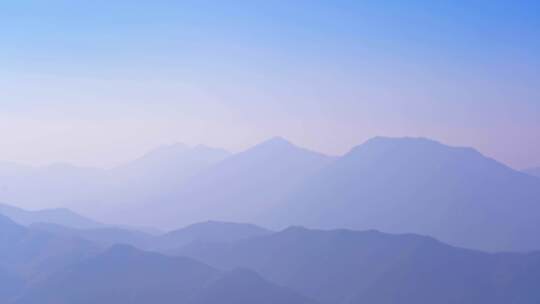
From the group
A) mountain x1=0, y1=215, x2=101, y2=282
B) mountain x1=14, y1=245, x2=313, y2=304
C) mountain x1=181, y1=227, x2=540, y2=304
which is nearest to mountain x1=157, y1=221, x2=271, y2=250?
mountain x1=181, y1=227, x2=540, y2=304

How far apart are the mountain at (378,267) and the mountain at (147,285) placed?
2063cm

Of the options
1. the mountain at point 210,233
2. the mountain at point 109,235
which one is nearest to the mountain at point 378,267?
the mountain at point 210,233

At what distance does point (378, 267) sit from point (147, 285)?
56405mm

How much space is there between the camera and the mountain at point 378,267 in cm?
13375

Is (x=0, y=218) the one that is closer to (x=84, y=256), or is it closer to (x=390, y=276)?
(x=84, y=256)

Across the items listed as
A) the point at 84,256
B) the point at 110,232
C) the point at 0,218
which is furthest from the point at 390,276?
the point at 0,218

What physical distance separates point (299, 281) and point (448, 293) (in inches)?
1317

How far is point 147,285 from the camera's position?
115562 mm

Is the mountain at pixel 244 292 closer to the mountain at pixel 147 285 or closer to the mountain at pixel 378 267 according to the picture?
the mountain at pixel 147 285

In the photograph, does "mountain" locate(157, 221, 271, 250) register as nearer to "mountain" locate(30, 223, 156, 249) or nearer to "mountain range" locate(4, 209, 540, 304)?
"mountain range" locate(4, 209, 540, 304)

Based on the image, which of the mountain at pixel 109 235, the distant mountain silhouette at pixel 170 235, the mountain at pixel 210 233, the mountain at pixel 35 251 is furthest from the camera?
the mountain at pixel 210 233

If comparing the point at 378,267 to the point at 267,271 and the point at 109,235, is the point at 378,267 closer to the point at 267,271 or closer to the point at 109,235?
the point at 267,271

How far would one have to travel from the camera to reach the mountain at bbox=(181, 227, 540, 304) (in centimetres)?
13375

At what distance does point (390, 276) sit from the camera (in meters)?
139
